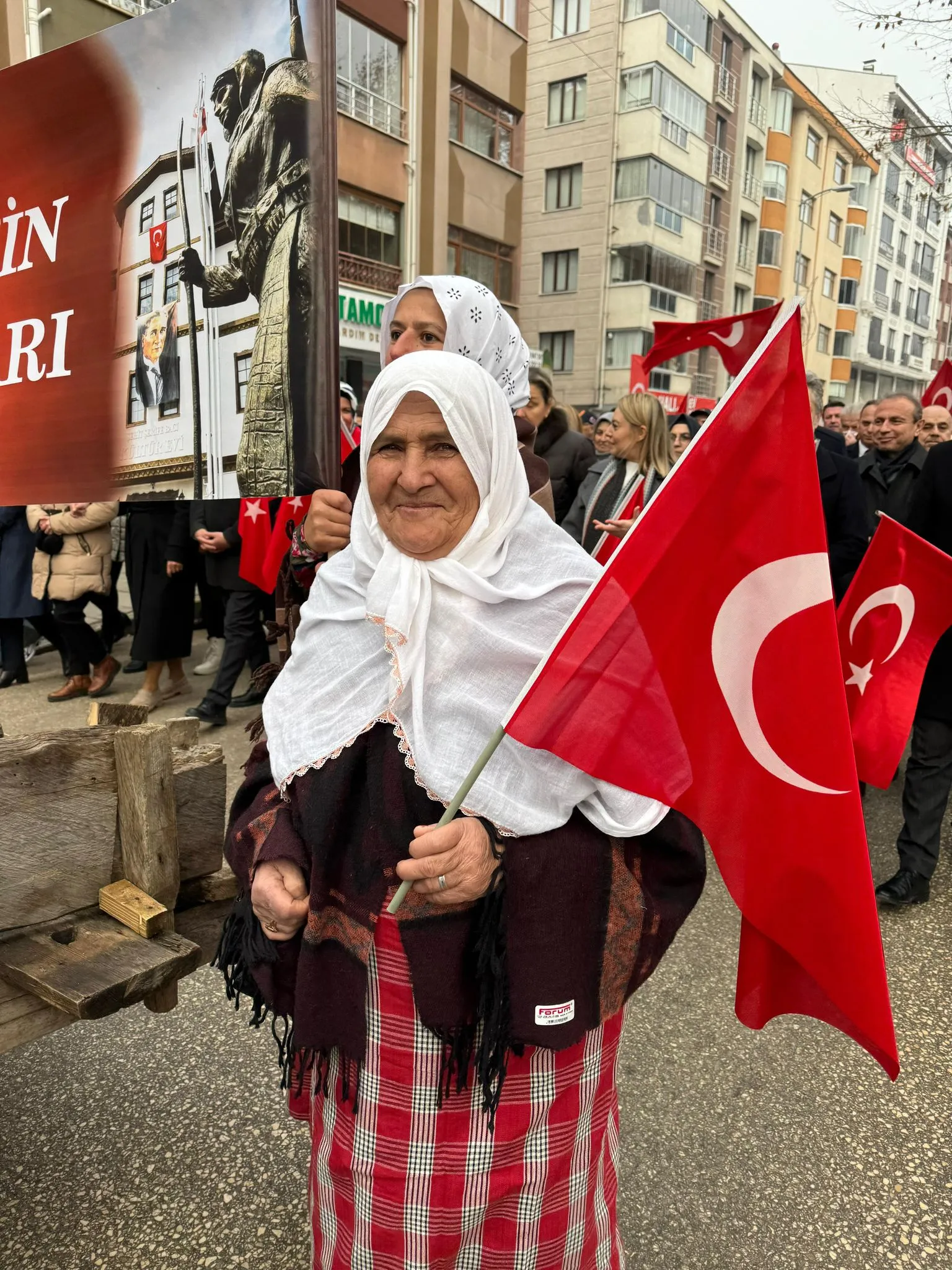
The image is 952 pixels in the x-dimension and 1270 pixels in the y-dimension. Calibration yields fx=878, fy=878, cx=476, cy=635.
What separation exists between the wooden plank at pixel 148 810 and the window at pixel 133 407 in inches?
26.8

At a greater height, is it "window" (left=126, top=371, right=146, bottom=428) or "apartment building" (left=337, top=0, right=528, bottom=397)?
"apartment building" (left=337, top=0, right=528, bottom=397)

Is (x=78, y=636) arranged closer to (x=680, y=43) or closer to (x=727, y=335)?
(x=727, y=335)

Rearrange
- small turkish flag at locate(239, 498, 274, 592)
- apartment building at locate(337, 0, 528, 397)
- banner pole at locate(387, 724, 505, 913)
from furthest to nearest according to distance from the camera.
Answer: apartment building at locate(337, 0, 528, 397) → small turkish flag at locate(239, 498, 274, 592) → banner pole at locate(387, 724, 505, 913)

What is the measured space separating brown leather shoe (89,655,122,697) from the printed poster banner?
474 centimetres

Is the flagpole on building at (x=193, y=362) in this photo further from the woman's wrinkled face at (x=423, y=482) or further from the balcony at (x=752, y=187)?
the balcony at (x=752, y=187)

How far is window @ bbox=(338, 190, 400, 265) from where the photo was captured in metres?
17.1

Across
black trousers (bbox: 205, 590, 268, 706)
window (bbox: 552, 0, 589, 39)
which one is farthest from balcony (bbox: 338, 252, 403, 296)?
window (bbox: 552, 0, 589, 39)

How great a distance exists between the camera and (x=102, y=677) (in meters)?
6.49

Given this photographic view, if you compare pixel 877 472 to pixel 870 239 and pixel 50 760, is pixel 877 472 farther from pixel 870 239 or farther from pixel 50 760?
pixel 870 239

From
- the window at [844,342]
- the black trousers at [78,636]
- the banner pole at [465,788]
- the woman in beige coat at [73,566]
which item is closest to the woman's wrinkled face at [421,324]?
the banner pole at [465,788]

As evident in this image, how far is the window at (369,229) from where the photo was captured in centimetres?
1714

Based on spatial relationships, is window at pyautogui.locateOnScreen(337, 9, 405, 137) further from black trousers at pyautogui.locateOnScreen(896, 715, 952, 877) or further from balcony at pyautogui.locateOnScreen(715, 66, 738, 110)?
balcony at pyautogui.locateOnScreen(715, 66, 738, 110)

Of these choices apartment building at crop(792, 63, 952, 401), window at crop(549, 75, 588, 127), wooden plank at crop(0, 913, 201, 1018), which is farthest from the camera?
apartment building at crop(792, 63, 952, 401)

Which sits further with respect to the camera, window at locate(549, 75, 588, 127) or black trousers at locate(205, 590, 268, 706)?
window at locate(549, 75, 588, 127)
